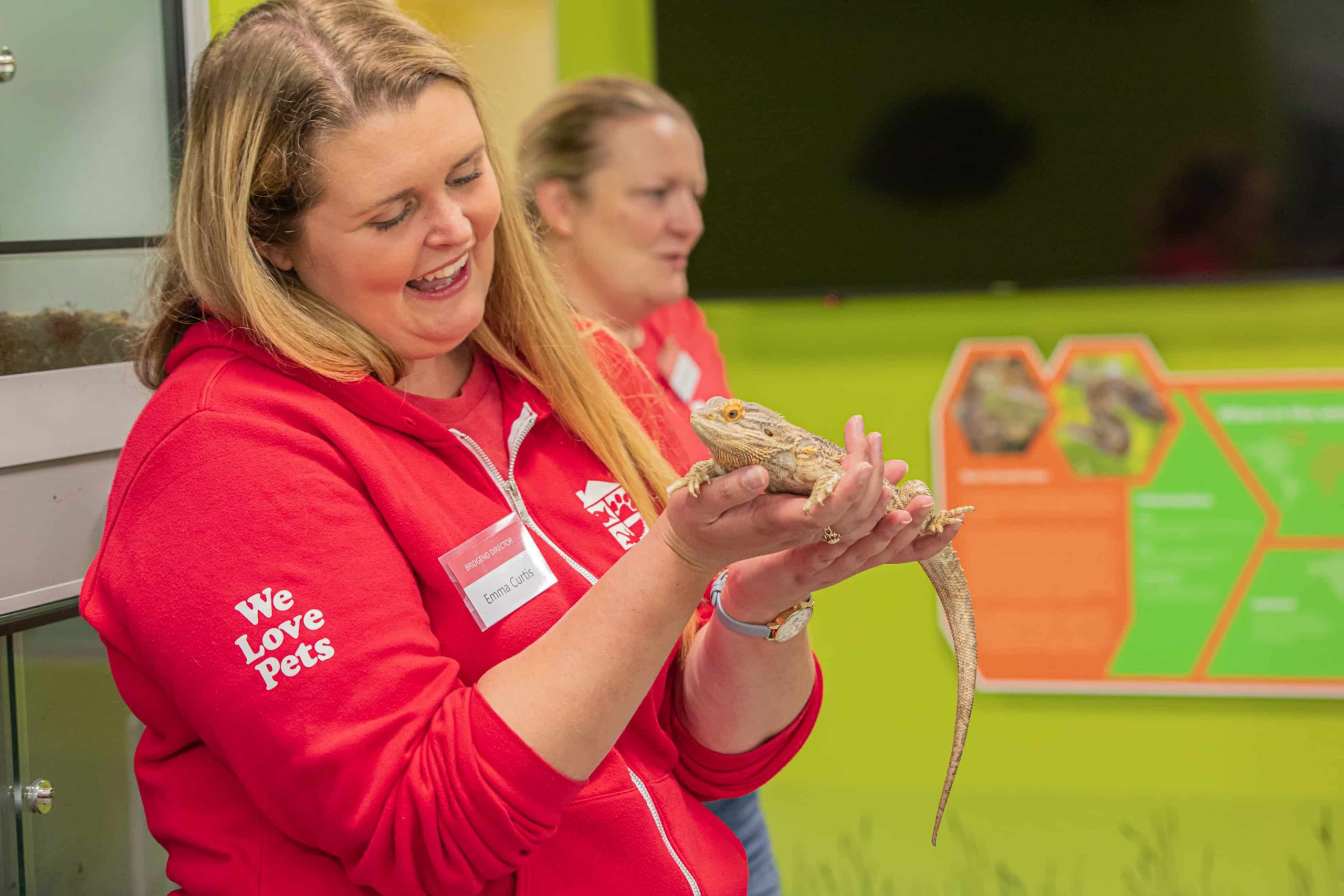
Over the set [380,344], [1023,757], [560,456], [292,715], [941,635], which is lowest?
[1023,757]

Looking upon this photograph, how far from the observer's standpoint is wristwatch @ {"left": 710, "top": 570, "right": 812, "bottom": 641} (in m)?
1.43

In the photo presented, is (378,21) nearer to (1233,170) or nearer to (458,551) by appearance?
(458,551)

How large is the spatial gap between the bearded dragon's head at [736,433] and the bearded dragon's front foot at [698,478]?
0.02 m

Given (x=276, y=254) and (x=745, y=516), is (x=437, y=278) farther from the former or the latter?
(x=745, y=516)

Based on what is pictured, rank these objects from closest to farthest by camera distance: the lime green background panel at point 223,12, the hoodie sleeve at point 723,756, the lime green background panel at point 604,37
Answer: the hoodie sleeve at point 723,756, the lime green background panel at point 223,12, the lime green background panel at point 604,37

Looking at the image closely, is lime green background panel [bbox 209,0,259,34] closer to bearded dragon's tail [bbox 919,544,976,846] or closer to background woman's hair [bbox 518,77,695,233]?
background woman's hair [bbox 518,77,695,233]

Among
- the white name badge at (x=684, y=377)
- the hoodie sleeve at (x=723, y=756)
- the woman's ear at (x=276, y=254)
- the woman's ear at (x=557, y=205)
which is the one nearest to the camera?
the woman's ear at (x=276, y=254)

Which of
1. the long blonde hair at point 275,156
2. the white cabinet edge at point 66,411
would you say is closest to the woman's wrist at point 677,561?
the long blonde hair at point 275,156

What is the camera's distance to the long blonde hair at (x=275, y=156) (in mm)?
1310

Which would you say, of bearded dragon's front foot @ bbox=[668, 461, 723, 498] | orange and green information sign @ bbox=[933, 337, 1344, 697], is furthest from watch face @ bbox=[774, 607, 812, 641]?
orange and green information sign @ bbox=[933, 337, 1344, 697]

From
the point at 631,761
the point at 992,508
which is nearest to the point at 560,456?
the point at 631,761

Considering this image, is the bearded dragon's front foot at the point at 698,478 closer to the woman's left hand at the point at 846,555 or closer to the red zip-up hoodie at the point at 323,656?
the woman's left hand at the point at 846,555

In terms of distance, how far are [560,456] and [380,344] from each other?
0.27m

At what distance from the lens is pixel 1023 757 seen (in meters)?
3.38
